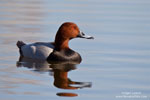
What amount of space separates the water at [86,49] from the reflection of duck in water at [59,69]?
0.05ft

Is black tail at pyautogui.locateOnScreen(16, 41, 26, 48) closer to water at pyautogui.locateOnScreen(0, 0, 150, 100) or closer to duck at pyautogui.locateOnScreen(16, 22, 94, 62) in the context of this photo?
duck at pyautogui.locateOnScreen(16, 22, 94, 62)

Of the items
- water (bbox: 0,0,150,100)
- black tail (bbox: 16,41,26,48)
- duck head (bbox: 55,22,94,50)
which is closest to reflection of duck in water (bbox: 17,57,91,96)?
water (bbox: 0,0,150,100)

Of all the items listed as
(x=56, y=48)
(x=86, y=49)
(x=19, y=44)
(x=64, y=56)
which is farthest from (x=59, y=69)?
(x=19, y=44)

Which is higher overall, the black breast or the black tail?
the black tail

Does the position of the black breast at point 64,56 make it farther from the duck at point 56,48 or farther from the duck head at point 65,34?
the duck head at point 65,34

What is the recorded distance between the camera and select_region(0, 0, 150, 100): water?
8.34 metres

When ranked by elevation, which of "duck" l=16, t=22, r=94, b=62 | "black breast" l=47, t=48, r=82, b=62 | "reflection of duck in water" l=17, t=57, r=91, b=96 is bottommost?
"reflection of duck in water" l=17, t=57, r=91, b=96

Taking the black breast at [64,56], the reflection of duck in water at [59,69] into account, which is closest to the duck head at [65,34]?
the black breast at [64,56]

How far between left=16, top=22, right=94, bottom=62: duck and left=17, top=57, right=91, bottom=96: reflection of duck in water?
0.72ft

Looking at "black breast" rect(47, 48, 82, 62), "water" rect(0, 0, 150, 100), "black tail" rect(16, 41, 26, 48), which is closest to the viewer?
"water" rect(0, 0, 150, 100)

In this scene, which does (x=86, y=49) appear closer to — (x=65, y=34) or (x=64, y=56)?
(x=65, y=34)

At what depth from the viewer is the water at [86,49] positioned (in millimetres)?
8344

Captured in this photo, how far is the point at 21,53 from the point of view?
11.5m

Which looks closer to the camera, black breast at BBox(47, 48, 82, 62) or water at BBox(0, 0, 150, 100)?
water at BBox(0, 0, 150, 100)
